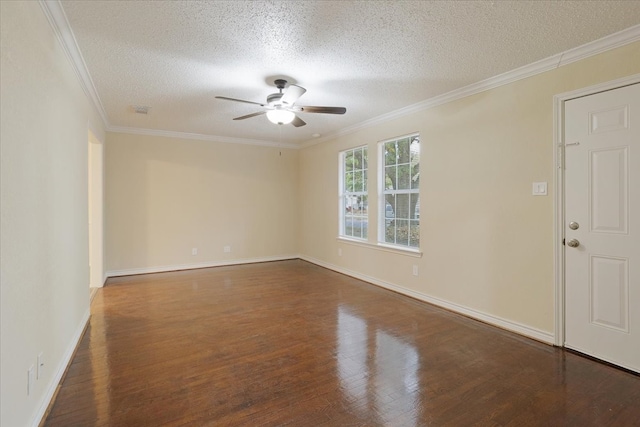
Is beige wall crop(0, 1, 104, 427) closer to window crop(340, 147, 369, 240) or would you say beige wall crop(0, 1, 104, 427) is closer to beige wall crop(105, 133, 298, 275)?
beige wall crop(105, 133, 298, 275)

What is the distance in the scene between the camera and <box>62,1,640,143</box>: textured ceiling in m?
2.12

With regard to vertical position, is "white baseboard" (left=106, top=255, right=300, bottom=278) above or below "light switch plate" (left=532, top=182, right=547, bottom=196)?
below

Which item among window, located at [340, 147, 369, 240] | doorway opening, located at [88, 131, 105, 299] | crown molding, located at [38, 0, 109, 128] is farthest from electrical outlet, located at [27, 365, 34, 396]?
window, located at [340, 147, 369, 240]

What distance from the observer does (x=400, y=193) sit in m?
4.53

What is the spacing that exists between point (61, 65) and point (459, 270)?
4118mm

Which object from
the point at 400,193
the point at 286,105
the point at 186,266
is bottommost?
the point at 186,266

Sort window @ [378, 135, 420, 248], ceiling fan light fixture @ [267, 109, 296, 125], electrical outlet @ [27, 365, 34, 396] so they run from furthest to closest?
window @ [378, 135, 420, 248], ceiling fan light fixture @ [267, 109, 296, 125], electrical outlet @ [27, 365, 34, 396]

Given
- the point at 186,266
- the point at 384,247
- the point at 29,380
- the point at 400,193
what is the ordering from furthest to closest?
the point at 186,266
the point at 384,247
the point at 400,193
the point at 29,380

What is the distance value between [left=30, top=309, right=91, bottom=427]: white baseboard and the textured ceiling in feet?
7.91

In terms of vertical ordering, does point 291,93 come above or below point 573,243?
above

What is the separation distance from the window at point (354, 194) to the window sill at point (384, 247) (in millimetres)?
127

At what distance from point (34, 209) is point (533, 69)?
12.9 feet

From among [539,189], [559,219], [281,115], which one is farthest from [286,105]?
[559,219]

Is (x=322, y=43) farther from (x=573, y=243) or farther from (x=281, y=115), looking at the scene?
(x=573, y=243)
